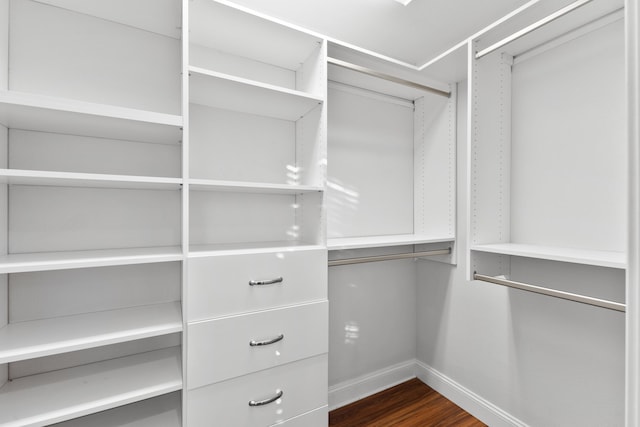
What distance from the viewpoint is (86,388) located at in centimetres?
115

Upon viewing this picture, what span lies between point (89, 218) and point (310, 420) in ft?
4.59

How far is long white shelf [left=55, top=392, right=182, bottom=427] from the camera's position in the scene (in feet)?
4.11

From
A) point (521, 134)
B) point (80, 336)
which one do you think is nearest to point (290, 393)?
point (80, 336)

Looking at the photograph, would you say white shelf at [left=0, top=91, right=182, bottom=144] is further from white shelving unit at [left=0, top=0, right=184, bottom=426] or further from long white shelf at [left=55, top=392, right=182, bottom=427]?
long white shelf at [left=55, top=392, right=182, bottom=427]

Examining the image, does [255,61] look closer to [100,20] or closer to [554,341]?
[100,20]

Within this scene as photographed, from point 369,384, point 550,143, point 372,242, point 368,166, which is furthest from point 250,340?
point 550,143

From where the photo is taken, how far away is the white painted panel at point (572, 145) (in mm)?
1381

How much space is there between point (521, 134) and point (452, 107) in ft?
1.67

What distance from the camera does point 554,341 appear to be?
63.0 inches

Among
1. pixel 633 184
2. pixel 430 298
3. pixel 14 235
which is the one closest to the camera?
pixel 633 184

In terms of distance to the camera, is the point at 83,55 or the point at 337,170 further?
the point at 337,170

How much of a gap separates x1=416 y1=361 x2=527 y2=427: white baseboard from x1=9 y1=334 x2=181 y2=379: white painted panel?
184 centimetres

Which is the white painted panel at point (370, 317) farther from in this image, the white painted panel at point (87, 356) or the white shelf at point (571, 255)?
the white painted panel at point (87, 356)

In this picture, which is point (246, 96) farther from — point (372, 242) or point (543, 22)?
point (543, 22)
